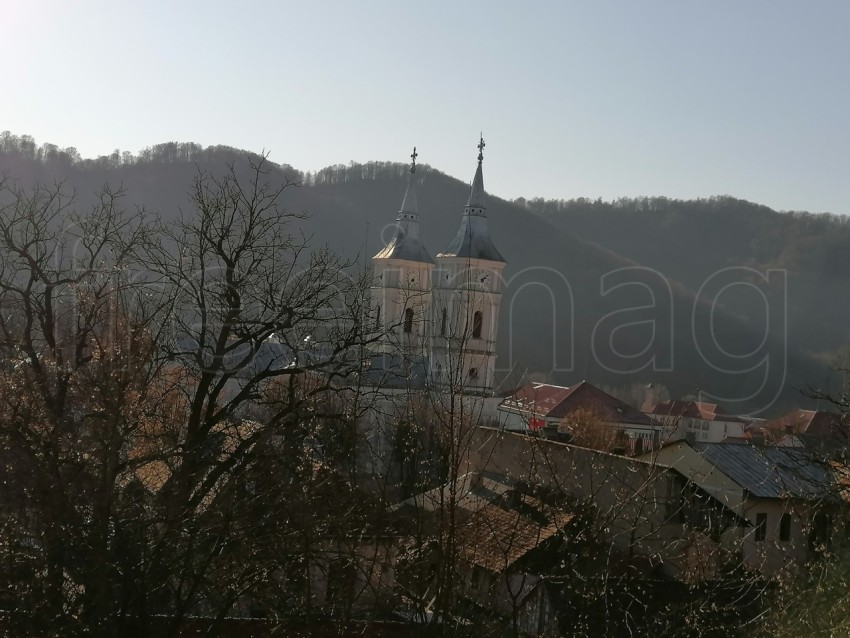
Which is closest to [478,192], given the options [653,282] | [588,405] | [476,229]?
[476,229]

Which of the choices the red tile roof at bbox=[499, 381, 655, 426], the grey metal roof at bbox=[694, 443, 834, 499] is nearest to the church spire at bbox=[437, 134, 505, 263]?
the red tile roof at bbox=[499, 381, 655, 426]

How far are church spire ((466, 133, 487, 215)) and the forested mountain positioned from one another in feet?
55.2

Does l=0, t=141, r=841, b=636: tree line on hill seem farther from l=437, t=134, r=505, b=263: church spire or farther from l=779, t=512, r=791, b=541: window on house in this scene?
l=437, t=134, r=505, b=263: church spire

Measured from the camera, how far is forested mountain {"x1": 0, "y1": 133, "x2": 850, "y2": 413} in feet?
234

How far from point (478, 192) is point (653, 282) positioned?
45891 mm

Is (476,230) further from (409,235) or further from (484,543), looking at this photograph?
(484,543)

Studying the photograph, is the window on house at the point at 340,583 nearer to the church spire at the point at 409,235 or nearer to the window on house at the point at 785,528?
the window on house at the point at 785,528

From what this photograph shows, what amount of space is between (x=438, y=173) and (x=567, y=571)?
6842 centimetres

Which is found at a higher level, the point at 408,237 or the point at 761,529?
the point at 408,237

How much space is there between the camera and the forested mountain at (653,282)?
234 feet

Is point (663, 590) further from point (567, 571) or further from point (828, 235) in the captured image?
point (828, 235)

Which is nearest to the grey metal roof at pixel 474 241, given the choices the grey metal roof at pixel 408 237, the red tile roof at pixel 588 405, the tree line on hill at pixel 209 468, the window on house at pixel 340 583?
the grey metal roof at pixel 408 237

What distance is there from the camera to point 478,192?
42844 millimetres

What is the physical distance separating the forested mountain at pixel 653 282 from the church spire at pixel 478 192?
1682cm
